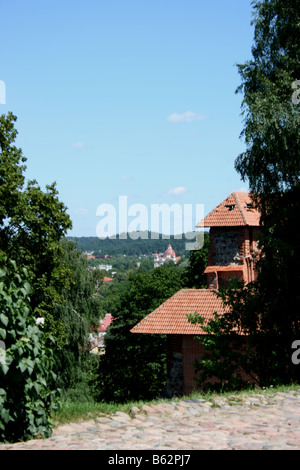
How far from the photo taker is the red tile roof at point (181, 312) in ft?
69.5

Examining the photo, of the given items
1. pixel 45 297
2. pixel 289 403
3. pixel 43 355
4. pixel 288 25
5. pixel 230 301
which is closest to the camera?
pixel 43 355

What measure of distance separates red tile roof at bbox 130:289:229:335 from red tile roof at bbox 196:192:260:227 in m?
6.43

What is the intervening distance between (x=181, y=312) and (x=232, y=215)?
8.45m

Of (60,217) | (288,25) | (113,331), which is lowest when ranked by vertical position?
(113,331)

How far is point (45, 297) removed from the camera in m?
21.3

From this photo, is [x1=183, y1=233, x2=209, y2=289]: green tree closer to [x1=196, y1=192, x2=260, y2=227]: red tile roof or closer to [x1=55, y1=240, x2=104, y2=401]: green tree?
[x1=55, y1=240, x2=104, y2=401]: green tree

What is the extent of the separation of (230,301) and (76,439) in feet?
29.4

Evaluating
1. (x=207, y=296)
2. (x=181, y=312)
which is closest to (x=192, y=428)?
(x=181, y=312)

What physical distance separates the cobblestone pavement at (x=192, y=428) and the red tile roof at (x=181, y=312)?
493 inches

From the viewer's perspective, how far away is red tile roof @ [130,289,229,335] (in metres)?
21.2

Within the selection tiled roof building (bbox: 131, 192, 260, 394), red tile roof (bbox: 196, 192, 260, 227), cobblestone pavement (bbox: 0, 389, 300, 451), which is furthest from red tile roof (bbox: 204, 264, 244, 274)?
cobblestone pavement (bbox: 0, 389, 300, 451)

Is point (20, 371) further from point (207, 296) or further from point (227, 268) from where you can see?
point (227, 268)
